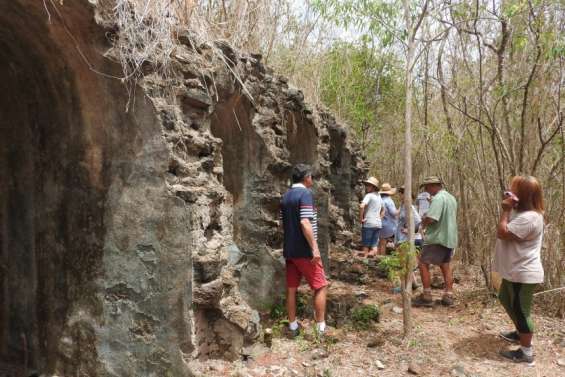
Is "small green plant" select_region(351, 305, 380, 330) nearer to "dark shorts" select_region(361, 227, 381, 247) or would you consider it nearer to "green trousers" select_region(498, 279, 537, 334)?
"green trousers" select_region(498, 279, 537, 334)

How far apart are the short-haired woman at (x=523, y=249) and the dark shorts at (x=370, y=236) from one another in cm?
411

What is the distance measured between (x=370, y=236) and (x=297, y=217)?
418 cm

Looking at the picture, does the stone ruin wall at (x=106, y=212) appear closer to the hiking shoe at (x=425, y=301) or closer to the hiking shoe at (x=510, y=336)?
the hiking shoe at (x=510, y=336)

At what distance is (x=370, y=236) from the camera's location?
859 centimetres

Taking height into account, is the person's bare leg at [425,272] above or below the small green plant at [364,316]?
above

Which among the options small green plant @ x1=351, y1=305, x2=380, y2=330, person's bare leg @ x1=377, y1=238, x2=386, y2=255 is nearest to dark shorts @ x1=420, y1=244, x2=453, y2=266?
small green plant @ x1=351, y1=305, x2=380, y2=330

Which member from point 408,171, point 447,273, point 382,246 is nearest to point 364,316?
point 447,273

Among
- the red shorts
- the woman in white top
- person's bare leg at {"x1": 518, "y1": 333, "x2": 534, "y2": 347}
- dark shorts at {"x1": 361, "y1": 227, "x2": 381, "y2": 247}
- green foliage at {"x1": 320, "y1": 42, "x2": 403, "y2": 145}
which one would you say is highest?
green foliage at {"x1": 320, "y1": 42, "x2": 403, "y2": 145}

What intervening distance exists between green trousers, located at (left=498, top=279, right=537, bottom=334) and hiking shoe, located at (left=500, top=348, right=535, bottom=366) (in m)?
0.26

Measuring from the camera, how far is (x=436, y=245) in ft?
19.6

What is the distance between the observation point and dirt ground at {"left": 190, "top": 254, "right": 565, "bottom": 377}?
4.16 metres

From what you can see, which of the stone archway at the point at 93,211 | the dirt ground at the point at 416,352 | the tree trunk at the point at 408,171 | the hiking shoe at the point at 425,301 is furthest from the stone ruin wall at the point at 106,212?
the hiking shoe at the point at 425,301

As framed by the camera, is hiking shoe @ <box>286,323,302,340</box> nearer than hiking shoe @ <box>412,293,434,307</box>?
Yes

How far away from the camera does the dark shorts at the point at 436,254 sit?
5.98m
